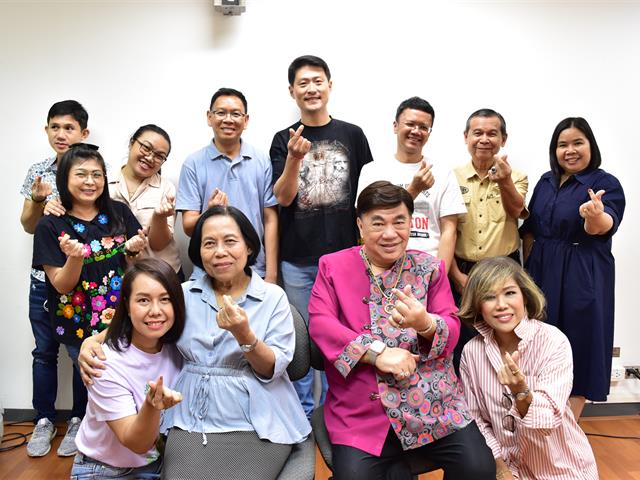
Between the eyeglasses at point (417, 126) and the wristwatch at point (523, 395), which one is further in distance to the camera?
the eyeglasses at point (417, 126)

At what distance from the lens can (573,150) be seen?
2.63 m

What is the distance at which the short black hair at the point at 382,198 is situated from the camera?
1.88m

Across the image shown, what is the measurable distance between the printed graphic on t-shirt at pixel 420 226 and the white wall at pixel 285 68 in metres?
0.74

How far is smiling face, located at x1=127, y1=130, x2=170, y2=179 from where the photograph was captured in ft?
8.81

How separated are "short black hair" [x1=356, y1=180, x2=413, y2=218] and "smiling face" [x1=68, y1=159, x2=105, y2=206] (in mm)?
1157

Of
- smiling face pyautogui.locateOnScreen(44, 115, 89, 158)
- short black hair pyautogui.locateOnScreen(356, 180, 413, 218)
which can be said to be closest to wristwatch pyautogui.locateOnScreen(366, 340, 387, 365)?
short black hair pyautogui.locateOnScreen(356, 180, 413, 218)

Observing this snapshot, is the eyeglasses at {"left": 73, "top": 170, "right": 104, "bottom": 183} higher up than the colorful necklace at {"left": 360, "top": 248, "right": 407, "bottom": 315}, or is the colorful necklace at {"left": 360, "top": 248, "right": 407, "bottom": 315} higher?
the eyeglasses at {"left": 73, "top": 170, "right": 104, "bottom": 183}

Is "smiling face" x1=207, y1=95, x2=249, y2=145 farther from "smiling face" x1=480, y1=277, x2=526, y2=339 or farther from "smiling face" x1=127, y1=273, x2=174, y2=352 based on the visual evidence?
"smiling face" x1=480, y1=277, x2=526, y2=339

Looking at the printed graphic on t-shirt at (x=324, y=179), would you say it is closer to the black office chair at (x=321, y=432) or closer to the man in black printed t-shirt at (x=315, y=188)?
the man in black printed t-shirt at (x=315, y=188)

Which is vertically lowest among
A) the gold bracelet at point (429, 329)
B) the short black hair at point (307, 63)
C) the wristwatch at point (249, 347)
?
the wristwatch at point (249, 347)

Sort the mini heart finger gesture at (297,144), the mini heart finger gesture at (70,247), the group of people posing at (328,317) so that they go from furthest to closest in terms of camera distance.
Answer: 1. the mini heart finger gesture at (297,144)
2. the mini heart finger gesture at (70,247)
3. the group of people posing at (328,317)

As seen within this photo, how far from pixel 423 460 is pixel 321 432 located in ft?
1.19

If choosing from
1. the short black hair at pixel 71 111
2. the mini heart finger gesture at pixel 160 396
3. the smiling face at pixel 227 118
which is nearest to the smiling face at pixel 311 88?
the smiling face at pixel 227 118

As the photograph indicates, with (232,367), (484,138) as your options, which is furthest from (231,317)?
(484,138)
